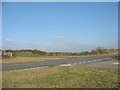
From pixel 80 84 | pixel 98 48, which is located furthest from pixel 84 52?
pixel 80 84

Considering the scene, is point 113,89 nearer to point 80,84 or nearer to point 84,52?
point 80,84

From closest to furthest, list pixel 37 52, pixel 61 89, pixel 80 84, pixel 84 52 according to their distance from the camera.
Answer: pixel 61 89
pixel 80 84
pixel 37 52
pixel 84 52

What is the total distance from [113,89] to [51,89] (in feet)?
7.45

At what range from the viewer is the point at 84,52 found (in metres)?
69.9

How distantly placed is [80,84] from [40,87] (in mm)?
1739

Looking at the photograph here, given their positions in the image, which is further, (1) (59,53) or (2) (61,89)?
(1) (59,53)

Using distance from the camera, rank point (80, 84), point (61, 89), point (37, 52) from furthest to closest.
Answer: point (37, 52), point (80, 84), point (61, 89)

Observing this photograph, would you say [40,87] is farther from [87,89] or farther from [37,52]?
[37,52]

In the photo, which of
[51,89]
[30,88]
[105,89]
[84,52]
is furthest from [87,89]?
[84,52]

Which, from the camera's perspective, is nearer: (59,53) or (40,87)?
(40,87)

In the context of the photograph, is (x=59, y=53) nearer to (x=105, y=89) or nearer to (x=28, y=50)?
(x=28, y=50)

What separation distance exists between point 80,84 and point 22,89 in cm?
251

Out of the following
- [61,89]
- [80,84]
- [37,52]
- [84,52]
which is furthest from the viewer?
[84,52]

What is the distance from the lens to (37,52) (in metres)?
64.9
